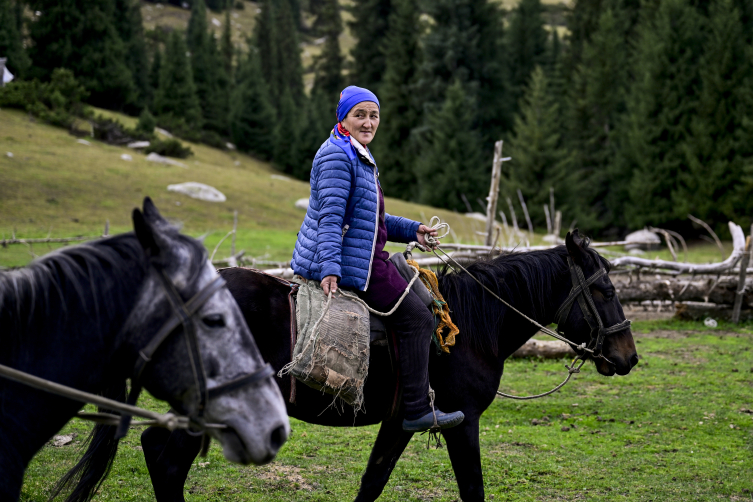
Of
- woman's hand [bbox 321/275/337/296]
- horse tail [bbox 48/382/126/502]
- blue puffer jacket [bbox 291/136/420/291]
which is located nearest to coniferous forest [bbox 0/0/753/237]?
blue puffer jacket [bbox 291/136/420/291]

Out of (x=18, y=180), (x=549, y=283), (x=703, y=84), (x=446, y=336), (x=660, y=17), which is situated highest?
(x=660, y=17)

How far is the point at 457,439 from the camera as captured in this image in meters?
3.61

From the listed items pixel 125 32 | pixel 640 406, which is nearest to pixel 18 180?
pixel 640 406

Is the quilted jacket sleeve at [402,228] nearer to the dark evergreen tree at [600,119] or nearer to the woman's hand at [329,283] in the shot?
the woman's hand at [329,283]

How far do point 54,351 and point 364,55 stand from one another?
157ft

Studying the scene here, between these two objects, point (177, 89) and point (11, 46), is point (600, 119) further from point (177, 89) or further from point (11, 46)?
point (11, 46)

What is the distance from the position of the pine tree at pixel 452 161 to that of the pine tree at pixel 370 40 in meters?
13.2

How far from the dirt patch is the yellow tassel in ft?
6.08

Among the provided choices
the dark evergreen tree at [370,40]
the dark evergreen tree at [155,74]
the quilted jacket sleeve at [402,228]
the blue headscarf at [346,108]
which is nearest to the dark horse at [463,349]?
the quilted jacket sleeve at [402,228]

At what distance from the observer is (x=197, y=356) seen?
78.1 inches

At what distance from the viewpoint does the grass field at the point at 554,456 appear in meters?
4.64

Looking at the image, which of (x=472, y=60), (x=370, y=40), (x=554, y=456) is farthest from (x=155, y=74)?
(x=554, y=456)

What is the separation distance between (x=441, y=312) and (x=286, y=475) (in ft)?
7.20

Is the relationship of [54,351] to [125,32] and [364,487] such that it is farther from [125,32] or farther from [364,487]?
[125,32]
